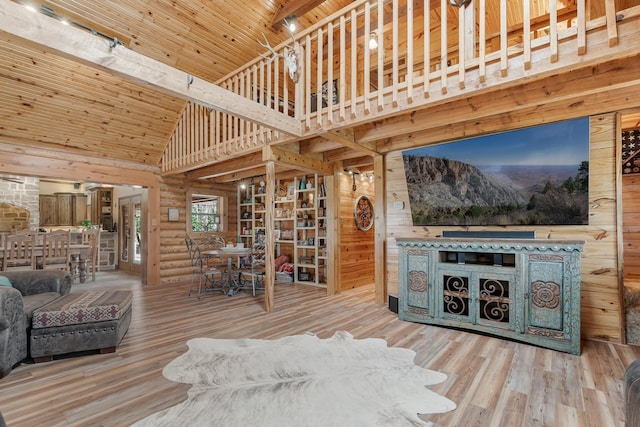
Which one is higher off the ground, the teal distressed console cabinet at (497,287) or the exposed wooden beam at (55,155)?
the exposed wooden beam at (55,155)

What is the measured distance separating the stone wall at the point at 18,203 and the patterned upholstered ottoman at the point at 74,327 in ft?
22.1

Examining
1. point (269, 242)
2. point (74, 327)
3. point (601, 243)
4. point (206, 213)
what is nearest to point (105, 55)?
point (74, 327)

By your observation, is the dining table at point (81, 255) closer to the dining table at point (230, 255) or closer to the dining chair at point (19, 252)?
the dining chair at point (19, 252)

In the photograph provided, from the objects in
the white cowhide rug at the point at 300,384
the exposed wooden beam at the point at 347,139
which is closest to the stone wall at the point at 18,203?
the white cowhide rug at the point at 300,384

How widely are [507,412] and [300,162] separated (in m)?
3.74

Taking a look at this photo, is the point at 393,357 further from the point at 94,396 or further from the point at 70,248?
the point at 70,248

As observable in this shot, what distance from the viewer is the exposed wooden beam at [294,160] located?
4172 mm

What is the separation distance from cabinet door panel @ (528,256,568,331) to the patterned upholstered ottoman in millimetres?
3820

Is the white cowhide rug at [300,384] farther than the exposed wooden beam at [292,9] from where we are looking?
No

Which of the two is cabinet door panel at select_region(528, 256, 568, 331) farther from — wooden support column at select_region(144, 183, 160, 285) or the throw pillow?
wooden support column at select_region(144, 183, 160, 285)

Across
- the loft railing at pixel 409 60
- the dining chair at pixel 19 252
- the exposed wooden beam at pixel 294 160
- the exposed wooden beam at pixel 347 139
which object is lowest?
the dining chair at pixel 19 252

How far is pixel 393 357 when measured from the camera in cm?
265

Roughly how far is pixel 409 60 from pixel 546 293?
2458mm

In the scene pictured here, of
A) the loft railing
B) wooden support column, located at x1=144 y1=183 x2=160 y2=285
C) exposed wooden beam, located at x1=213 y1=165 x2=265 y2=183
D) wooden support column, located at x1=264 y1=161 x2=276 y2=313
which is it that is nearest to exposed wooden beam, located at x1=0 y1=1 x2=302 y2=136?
the loft railing
